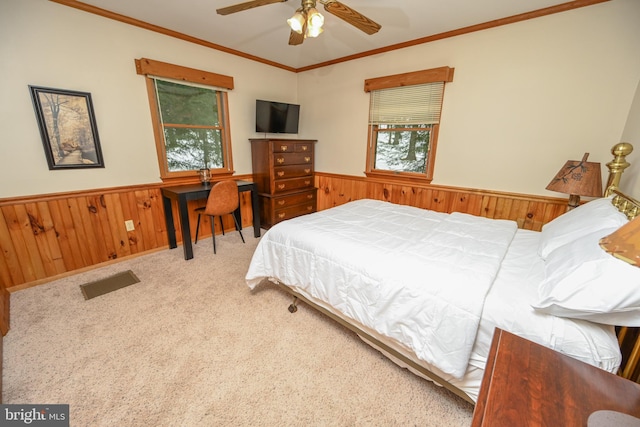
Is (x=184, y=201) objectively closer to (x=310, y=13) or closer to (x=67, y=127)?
(x=67, y=127)

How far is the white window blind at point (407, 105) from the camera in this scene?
2.88m

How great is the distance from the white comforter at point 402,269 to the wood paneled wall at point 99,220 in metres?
0.71

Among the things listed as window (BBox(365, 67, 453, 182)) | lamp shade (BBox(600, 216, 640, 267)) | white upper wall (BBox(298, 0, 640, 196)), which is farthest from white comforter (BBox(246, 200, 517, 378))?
window (BBox(365, 67, 453, 182))

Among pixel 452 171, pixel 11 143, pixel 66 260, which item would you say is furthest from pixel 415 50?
pixel 66 260

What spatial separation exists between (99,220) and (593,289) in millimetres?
3647

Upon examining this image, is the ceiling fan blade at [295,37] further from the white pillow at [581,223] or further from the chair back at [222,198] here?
the white pillow at [581,223]

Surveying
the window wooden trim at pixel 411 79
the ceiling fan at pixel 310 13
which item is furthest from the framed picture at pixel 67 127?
the window wooden trim at pixel 411 79

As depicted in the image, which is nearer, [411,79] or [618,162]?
[618,162]

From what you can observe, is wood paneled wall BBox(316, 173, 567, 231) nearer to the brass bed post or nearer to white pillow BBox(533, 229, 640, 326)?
the brass bed post

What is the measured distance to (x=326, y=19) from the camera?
246cm

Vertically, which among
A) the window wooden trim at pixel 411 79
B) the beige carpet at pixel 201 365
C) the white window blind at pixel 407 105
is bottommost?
the beige carpet at pixel 201 365

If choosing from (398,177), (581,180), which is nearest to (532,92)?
(581,180)

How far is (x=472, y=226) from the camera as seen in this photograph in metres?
2.03

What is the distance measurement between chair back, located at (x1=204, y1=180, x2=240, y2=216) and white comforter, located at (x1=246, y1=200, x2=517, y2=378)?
1187mm
